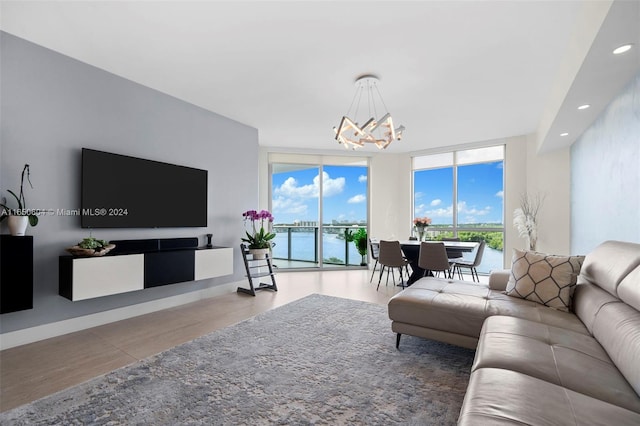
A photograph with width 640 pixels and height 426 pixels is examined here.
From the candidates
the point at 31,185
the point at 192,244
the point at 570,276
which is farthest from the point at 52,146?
the point at 570,276

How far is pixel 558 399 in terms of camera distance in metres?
1.13

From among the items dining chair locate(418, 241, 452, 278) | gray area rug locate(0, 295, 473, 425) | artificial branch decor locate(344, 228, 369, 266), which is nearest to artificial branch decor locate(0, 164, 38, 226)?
gray area rug locate(0, 295, 473, 425)

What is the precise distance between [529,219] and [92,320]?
6.43 metres

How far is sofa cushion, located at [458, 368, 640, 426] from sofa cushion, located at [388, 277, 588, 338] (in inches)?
36.8

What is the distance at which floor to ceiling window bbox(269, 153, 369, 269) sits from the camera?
659 cm

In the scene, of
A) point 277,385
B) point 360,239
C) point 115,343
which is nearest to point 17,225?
A: point 115,343

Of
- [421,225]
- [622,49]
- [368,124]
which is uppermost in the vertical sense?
[622,49]

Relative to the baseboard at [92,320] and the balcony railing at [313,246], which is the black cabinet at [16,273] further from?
the balcony railing at [313,246]

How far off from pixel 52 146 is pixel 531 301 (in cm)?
444

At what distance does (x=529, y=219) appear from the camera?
17.1ft

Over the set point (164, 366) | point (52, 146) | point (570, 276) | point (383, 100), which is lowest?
point (164, 366)

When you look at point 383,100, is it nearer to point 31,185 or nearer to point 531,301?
point 531,301

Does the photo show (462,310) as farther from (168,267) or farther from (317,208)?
(317,208)

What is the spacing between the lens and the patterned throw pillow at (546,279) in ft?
7.28
